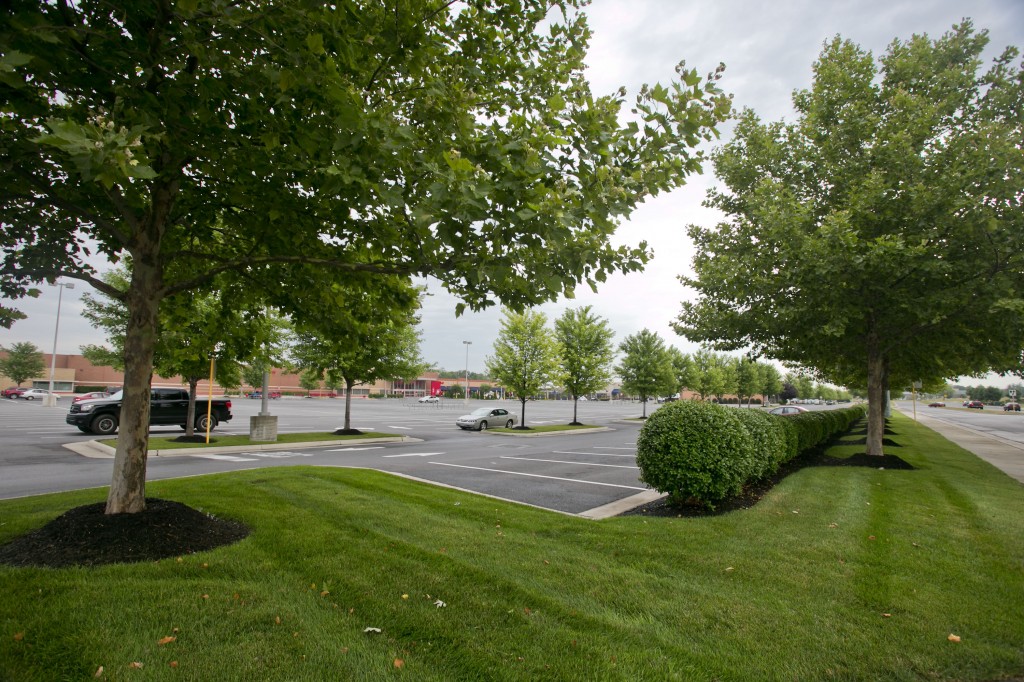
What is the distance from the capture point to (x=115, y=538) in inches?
177

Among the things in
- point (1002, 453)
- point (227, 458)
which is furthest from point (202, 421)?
point (1002, 453)

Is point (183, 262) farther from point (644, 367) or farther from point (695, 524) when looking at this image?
point (644, 367)

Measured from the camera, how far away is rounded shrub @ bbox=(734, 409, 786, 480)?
8.99 m

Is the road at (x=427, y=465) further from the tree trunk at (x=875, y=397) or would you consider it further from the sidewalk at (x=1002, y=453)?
the sidewalk at (x=1002, y=453)

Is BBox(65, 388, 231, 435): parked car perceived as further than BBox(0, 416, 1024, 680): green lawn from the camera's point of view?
Yes

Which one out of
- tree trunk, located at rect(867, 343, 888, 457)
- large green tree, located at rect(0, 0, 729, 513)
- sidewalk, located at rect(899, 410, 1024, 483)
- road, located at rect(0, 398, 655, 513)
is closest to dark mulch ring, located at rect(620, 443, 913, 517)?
tree trunk, located at rect(867, 343, 888, 457)

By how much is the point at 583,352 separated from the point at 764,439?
22706 mm

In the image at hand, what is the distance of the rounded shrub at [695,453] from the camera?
7520mm

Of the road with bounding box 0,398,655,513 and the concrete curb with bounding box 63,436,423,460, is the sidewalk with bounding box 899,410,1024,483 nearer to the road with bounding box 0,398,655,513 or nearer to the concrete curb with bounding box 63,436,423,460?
the road with bounding box 0,398,655,513

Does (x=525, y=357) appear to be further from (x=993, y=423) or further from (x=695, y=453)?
(x=993, y=423)

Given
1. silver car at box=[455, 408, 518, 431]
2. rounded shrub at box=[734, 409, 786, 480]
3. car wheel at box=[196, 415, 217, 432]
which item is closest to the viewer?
rounded shrub at box=[734, 409, 786, 480]

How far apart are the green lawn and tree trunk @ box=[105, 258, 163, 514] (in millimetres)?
1066

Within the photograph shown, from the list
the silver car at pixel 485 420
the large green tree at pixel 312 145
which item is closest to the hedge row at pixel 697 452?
the large green tree at pixel 312 145

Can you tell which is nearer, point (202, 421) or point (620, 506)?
point (620, 506)
